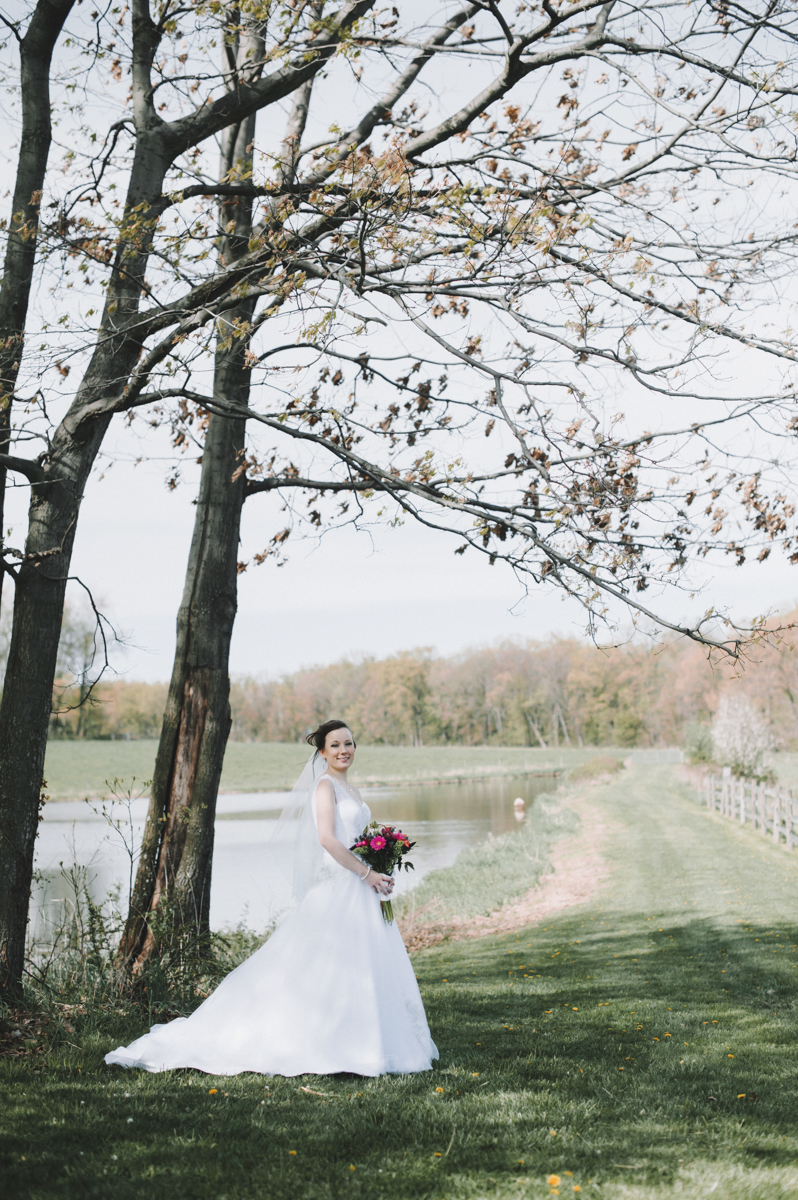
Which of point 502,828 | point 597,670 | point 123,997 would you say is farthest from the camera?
point 597,670

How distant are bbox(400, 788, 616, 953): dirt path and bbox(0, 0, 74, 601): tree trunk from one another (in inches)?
393

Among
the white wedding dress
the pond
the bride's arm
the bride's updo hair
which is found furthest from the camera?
the pond

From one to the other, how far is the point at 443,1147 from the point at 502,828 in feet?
90.3

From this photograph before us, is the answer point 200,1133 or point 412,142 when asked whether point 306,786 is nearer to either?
point 200,1133

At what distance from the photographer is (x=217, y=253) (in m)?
8.83

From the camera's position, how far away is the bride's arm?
5676 millimetres

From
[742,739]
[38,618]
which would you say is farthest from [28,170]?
[742,739]

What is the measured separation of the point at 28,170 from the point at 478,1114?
7.81m

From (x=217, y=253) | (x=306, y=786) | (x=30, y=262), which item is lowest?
(x=306, y=786)

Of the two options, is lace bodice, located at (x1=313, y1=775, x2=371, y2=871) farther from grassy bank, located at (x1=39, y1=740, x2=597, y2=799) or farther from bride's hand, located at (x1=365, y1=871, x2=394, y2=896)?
grassy bank, located at (x1=39, y1=740, x2=597, y2=799)

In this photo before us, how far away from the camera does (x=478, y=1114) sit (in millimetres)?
4477

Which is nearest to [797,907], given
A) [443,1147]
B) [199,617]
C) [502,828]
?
[199,617]

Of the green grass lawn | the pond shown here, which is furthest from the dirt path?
the green grass lawn

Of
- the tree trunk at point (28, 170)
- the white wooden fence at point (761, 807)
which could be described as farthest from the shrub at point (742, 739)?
the tree trunk at point (28, 170)
